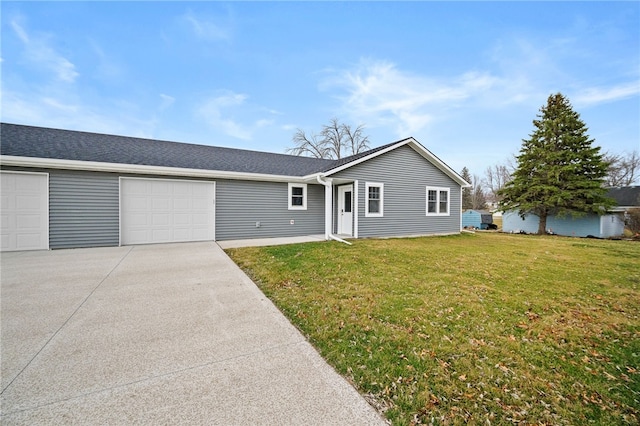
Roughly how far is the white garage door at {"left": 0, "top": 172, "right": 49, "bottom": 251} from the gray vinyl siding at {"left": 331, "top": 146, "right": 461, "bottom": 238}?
9.05 m

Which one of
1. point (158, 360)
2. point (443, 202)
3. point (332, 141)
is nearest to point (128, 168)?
point (158, 360)

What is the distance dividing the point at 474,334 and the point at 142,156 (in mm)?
10645

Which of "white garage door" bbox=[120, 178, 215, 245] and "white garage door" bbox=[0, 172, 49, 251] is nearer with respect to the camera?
"white garage door" bbox=[0, 172, 49, 251]

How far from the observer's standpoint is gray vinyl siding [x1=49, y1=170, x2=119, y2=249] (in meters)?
7.61

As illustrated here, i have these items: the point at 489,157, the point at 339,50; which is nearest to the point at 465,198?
the point at 489,157

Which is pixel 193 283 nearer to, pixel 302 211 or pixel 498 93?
pixel 302 211

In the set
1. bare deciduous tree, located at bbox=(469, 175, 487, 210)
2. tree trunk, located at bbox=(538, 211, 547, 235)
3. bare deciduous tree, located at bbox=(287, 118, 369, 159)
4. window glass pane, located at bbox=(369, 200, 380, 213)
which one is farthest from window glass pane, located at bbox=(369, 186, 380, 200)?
bare deciduous tree, located at bbox=(469, 175, 487, 210)

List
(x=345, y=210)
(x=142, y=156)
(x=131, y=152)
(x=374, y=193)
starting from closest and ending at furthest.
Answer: (x=142, y=156), (x=131, y=152), (x=374, y=193), (x=345, y=210)

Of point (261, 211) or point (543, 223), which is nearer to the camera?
point (261, 211)

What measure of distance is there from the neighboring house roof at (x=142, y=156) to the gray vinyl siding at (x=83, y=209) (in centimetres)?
45

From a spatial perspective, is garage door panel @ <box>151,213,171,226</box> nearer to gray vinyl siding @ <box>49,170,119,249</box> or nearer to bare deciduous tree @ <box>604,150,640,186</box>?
gray vinyl siding @ <box>49,170,119,249</box>

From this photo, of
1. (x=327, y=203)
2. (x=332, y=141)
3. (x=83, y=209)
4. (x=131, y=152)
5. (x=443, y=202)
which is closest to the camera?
(x=83, y=209)

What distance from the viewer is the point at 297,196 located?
11.0 m

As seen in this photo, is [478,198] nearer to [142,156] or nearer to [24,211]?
[142,156]
